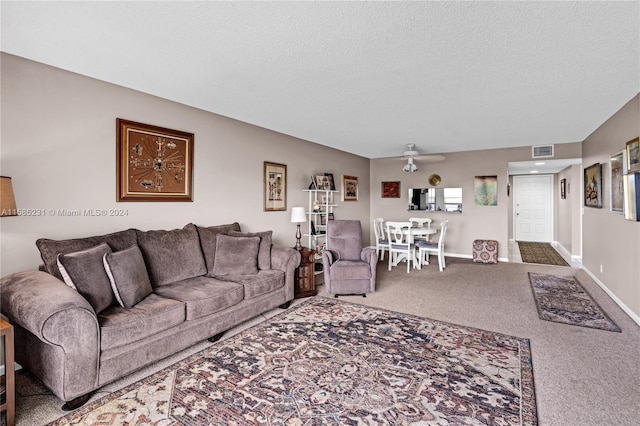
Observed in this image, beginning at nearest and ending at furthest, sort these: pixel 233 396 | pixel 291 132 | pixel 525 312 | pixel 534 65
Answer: pixel 233 396
pixel 534 65
pixel 525 312
pixel 291 132

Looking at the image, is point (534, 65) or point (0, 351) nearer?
point (0, 351)

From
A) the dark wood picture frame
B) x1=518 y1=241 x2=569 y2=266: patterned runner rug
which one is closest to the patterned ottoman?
x1=518 y1=241 x2=569 y2=266: patterned runner rug

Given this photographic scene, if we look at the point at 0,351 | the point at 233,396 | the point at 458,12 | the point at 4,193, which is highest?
the point at 458,12

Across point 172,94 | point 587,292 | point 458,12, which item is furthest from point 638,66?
point 172,94

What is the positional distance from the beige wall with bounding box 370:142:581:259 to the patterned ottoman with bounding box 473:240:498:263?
33 centimetres

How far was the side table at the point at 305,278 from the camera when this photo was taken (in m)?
4.27

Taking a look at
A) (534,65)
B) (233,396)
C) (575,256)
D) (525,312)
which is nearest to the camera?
(233,396)

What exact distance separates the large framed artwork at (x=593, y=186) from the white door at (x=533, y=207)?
179 inches

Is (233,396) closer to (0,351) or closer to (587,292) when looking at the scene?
(0,351)

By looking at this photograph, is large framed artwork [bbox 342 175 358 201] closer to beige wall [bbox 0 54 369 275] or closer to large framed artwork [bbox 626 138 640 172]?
beige wall [bbox 0 54 369 275]

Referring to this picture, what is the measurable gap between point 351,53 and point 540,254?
300 inches

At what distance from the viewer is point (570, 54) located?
2.51 m

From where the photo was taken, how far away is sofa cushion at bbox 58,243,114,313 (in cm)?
231

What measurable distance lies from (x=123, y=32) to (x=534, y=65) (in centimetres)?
320
